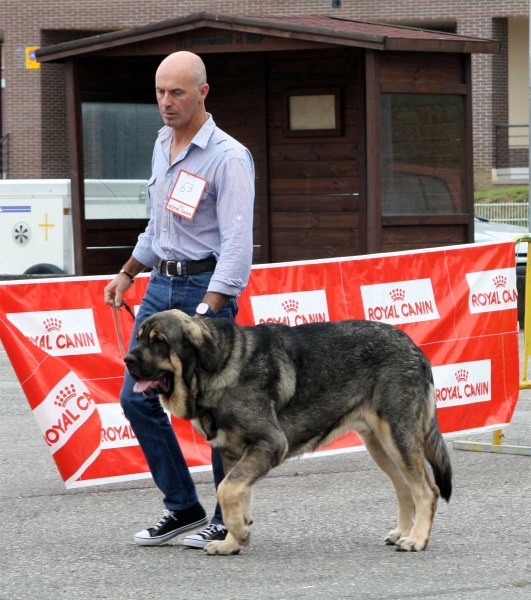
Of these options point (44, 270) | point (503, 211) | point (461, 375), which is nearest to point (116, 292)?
point (461, 375)

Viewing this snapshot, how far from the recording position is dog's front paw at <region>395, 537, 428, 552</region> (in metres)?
5.25

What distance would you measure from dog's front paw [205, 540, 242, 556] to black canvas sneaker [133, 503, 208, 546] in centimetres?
28

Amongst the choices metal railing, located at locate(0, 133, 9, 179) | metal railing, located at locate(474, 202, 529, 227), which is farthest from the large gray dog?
metal railing, located at locate(0, 133, 9, 179)

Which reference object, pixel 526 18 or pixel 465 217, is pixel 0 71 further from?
pixel 465 217

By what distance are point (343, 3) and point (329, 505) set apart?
3252 centimetres

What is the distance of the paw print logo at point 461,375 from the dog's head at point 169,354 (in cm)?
300

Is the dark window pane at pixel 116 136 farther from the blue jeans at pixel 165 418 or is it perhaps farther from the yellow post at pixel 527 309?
the blue jeans at pixel 165 418

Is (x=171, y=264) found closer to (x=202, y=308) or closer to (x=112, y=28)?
(x=202, y=308)

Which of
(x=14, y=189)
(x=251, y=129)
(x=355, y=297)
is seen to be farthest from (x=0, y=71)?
(x=355, y=297)

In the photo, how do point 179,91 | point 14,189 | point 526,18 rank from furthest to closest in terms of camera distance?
point 526,18 < point 14,189 < point 179,91

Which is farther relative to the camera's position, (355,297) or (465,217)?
(465,217)

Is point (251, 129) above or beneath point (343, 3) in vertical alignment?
beneath

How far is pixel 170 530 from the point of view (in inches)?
214

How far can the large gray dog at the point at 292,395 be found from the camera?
493 cm
